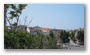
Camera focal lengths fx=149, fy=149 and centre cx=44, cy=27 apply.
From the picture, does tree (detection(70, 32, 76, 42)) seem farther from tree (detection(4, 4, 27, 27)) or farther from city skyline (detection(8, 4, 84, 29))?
tree (detection(4, 4, 27, 27))

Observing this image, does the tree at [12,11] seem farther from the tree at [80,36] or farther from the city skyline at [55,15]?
the tree at [80,36]

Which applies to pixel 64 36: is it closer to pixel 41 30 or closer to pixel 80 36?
pixel 80 36

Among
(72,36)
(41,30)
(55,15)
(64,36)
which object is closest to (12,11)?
(41,30)

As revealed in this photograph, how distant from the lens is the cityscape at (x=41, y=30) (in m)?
2.04

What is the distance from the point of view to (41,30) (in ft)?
6.76

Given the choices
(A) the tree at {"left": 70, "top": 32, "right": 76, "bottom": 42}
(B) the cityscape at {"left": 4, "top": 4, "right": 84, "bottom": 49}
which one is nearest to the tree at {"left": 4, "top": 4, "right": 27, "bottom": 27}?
(B) the cityscape at {"left": 4, "top": 4, "right": 84, "bottom": 49}

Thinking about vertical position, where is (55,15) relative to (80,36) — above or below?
above

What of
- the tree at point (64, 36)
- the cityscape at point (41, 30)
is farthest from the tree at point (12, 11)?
the tree at point (64, 36)

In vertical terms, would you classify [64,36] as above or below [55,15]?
below

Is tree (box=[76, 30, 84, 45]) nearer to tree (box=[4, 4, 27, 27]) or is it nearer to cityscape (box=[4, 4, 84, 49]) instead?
cityscape (box=[4, 4, 84, 49])

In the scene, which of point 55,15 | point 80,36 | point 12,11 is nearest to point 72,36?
point 80,36

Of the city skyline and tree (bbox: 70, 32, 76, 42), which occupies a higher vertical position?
the city skyline

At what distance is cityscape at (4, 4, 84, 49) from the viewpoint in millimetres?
2041

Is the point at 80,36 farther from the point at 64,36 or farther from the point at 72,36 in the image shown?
the point at 64,36
